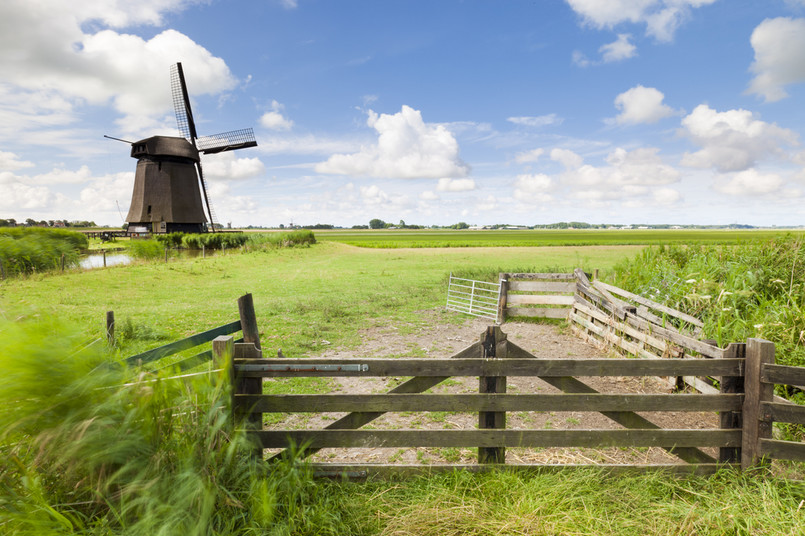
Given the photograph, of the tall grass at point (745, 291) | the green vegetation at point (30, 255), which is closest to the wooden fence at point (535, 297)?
the tall grass at point (745, 291)

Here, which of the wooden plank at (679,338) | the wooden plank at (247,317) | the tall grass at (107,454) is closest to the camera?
the tall grass at (107,454)

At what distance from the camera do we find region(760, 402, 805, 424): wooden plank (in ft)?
11.9

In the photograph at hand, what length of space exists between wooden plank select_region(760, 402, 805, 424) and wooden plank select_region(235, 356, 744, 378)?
0.38m

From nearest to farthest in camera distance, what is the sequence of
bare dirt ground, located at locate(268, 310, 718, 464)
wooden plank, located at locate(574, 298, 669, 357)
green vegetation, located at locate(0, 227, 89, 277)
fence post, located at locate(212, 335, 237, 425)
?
1. fence post, located at locate(212, 335, 237, 425)
2. bare dirt ground, located at locate(268, 310, 718, 464)
3. wooden plank, located at locate(574, 298, 669, 357)
4. green vegetation, located at locate(0, 227, 89, 277)

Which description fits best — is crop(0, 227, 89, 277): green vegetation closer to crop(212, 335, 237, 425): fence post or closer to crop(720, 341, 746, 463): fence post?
crop(212, 335, 237, 425): fence post

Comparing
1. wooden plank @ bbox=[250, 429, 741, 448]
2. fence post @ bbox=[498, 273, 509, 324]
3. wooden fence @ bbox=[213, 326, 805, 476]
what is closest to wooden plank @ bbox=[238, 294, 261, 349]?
wooden fence @ bbox=[213, 326, 805, 476]

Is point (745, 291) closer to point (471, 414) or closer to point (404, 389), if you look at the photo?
point (471, 414)

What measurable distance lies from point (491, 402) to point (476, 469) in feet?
2.20

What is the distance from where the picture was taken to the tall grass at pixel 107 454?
2.42 m

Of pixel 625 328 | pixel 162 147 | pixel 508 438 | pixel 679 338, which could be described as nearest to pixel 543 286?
pixel 625 328

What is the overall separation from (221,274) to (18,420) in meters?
23.9

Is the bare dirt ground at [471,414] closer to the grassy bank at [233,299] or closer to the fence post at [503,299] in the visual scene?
the fence post at [503,299]

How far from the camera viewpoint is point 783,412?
364 cm

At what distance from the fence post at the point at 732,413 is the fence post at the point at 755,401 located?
88mm
